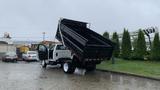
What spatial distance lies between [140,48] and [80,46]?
9968 millimetres

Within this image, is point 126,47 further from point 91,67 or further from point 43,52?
point 91,67

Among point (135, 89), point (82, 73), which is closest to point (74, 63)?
point (82, 73)

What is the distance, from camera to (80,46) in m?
21.8

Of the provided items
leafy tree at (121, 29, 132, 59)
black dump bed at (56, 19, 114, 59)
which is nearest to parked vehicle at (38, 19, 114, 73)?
black dump bed at (56, 19, 114, 59)

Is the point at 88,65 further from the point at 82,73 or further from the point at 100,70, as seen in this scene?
the point at 100,70

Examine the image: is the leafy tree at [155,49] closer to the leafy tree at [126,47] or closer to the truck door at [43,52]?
the leafy tree at [126,47]

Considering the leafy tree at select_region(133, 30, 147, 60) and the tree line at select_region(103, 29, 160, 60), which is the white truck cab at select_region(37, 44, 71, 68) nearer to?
the tree line at select_region(103, 29, 160, 60)

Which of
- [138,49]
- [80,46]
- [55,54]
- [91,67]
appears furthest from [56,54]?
[138,49]

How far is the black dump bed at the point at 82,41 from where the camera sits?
21769 millimetres

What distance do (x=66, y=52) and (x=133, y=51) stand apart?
26.8ft

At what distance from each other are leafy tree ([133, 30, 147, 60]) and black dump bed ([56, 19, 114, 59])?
22.9 feet

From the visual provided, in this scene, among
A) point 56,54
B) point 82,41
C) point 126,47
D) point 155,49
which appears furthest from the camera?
point 126,47

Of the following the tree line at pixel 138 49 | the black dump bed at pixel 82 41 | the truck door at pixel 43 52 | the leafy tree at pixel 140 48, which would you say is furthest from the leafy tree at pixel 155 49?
the truck door at pixel 43 52

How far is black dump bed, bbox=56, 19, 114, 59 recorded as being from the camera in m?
21.8
